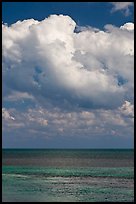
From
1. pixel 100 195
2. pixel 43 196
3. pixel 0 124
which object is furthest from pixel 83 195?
pixel 0 124

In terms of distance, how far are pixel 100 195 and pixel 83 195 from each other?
41 centimetres

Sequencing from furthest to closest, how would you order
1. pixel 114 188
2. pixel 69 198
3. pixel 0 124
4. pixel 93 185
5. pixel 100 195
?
pixel 93 185, pixel 114 188, pixel 100 195, pixel 69 198, pixel 0 124

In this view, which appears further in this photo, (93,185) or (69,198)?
(93,185)

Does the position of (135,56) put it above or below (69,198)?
above

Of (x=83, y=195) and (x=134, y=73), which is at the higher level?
(x=134, y=73)

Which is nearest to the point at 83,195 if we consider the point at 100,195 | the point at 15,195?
the point at 100,195

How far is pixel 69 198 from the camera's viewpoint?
28.4 ft

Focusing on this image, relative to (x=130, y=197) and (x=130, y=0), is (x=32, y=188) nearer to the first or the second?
(x=130, y=197)

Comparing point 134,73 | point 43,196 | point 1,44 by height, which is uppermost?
point 1,44

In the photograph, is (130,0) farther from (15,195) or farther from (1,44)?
(15,195)

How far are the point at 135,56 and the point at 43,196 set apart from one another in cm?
823

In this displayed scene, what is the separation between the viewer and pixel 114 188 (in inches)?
407

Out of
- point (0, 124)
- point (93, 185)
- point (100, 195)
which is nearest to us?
point (0, 124)

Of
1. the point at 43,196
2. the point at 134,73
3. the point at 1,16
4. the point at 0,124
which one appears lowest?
the point at 43,196
